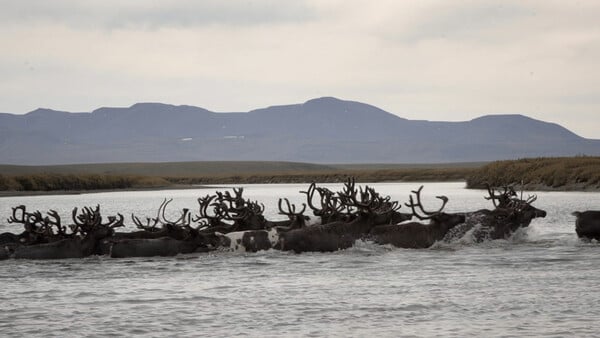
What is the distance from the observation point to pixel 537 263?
1822cm

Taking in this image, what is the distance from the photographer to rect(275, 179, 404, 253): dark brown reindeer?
20312 millimetres

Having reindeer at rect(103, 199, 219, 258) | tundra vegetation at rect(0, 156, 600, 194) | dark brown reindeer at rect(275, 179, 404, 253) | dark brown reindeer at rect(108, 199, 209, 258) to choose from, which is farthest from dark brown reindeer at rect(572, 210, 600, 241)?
tundra vegetation at rect(0, 156, 600, 194)

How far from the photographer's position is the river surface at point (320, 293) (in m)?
12.2

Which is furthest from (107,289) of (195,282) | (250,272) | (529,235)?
(529,235)

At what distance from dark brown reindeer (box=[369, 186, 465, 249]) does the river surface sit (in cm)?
25

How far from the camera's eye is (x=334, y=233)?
67.6ft

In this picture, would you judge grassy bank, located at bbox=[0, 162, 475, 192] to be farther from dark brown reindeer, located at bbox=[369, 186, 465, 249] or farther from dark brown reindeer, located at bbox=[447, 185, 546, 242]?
dark brown reindeer, located at bbox=[447, 185, 546, 242]

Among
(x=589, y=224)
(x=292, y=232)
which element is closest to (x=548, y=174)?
(x=589, y=224)

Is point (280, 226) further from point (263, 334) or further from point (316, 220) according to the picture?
point (263, 334)

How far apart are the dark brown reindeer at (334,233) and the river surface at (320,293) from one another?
226mm

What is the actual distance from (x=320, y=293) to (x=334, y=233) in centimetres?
571

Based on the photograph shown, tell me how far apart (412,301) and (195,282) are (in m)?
3.92

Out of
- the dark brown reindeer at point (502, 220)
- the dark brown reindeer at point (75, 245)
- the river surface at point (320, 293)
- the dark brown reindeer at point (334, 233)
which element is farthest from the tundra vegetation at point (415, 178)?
the dark brown reindeer at point (75, 245)

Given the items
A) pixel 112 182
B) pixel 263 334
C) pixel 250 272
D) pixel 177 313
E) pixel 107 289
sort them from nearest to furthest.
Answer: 1. pixel 263 334
2. pixel 177 313
3. pixel 107 289
4. pixel 250 272
5. pixel 112 182
